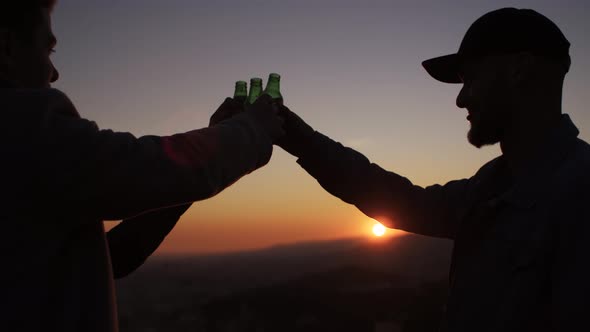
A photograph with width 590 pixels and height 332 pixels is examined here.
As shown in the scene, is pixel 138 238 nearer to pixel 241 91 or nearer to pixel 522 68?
pixel 241 91

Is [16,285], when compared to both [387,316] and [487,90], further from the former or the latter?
[387,316]

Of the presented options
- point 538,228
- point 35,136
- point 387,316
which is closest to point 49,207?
point 35,136

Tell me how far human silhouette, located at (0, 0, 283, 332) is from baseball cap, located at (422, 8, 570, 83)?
2.71m

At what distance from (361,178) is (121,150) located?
3.01 meters

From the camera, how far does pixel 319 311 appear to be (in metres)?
62.3

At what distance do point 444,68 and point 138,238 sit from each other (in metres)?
3.12

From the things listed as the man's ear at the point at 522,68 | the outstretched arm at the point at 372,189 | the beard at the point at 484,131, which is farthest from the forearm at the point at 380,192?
the man's ear at the point at 522,68

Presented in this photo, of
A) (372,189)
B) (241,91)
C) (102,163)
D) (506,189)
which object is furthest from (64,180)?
(506,189)

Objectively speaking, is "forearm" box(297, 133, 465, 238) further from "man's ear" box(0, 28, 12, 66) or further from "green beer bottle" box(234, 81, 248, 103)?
"man's ear" box(0, 28, 12, 66)

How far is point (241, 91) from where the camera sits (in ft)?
12.3

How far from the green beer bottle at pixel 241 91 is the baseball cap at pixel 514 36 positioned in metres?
1.93

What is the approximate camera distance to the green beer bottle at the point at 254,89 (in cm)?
375

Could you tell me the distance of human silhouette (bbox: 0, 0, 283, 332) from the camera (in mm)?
1824

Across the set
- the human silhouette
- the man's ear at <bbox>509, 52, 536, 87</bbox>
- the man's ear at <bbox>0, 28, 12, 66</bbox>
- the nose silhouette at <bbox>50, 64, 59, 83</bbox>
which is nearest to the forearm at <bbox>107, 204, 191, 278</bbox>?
the human silhouette
